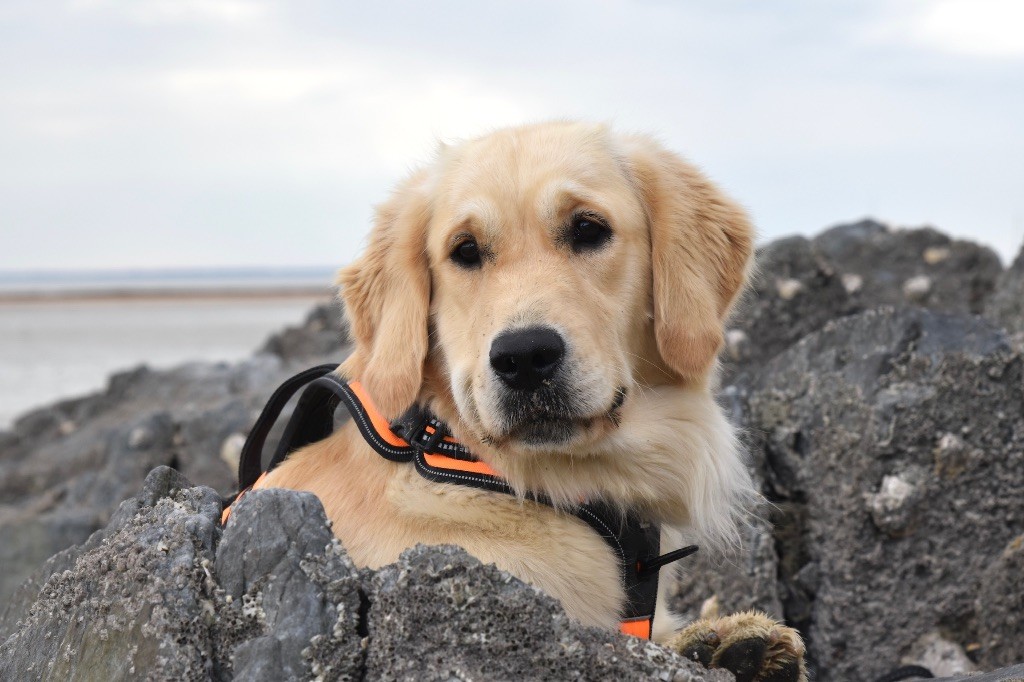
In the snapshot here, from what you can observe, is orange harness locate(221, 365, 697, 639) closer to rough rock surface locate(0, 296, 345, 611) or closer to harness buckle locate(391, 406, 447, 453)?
harness buckle locate(391, 406, 447, 453)

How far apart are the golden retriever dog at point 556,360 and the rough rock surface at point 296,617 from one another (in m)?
0.49

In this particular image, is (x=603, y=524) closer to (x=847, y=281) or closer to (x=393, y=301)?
(x=393, y=301)

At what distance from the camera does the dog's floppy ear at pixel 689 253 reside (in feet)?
11.6

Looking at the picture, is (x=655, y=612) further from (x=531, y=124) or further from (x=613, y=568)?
(x=531, y=124)

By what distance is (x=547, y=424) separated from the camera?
122 inches

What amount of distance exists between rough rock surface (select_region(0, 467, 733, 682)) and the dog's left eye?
134cm

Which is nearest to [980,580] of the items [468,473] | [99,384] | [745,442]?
[745,442]

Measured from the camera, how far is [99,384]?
24359 mm

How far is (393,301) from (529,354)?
0.86 m

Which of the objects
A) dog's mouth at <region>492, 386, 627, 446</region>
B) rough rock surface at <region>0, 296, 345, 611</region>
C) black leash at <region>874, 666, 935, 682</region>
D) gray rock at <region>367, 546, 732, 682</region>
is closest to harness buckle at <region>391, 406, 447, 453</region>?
dog's mouth at <region>492, 386, 627, 446</region>

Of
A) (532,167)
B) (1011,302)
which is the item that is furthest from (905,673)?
(1011,302)

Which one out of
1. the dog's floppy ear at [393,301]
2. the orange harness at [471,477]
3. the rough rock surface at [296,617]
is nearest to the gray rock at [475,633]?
the rough rock surface at [296,617]

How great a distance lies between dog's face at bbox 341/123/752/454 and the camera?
307 cm

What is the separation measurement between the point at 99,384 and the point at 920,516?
76.5ft
